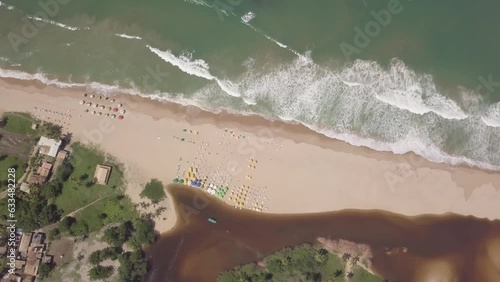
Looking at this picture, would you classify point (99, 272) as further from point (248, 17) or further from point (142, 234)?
point (248, 17)

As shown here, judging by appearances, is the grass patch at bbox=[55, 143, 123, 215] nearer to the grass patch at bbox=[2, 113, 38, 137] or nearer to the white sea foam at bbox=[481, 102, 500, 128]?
the grass patch at bbox=[2, 113, 38, 137]

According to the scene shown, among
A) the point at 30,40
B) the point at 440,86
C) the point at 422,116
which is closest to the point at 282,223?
the point at 422,116

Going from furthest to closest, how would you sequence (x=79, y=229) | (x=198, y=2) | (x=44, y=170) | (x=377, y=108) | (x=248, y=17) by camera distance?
(x=198, y=2) < (x=248, y=17) < (x=377, y=108) < (x=44, y=170) < (x=79, y=229)

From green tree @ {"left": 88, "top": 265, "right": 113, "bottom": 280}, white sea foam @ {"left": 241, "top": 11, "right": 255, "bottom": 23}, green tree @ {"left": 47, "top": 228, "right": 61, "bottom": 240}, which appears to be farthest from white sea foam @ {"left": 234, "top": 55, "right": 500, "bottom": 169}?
green tree @ {"left": 47, "top": 228, "right": 61, "bottom": 240}

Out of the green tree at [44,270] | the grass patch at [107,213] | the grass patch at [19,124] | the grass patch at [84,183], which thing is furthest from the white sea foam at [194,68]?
the green tree at [44,270]

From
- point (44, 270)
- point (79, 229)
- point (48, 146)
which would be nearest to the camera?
point (44, 270)

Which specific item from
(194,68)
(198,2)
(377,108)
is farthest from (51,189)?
(377,108)
